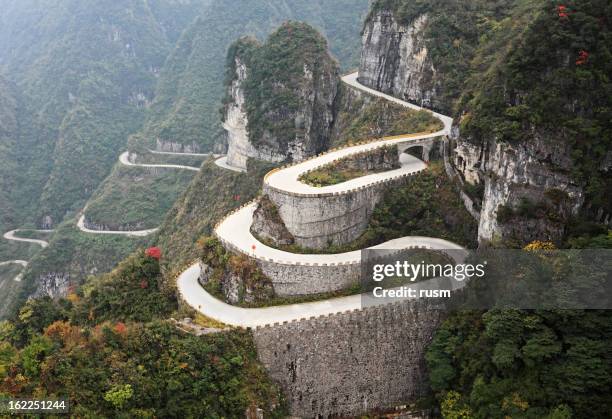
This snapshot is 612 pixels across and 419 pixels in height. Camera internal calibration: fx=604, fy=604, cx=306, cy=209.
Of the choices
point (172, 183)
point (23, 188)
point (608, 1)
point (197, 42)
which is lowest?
point (23, 188)

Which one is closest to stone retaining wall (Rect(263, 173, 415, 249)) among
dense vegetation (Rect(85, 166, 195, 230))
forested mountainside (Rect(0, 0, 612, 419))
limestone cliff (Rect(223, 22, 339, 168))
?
forested mountainside (Rect(0, 0, 612, 419))

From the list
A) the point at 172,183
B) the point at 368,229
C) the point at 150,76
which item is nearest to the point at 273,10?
the point at 150,76

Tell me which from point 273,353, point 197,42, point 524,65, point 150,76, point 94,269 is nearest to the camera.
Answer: point 273,353

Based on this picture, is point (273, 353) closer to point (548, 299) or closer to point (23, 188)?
point (548, 299)

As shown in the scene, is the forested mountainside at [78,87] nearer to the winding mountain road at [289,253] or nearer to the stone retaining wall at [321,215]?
the winding mountain road at [289,253]

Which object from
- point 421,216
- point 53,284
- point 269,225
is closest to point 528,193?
point 421,216

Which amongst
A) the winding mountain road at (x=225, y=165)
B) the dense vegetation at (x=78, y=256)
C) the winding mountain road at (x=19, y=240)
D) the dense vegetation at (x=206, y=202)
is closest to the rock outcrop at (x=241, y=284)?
the dense vegetation at (x=206, y=202)
